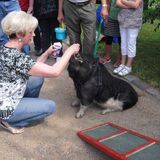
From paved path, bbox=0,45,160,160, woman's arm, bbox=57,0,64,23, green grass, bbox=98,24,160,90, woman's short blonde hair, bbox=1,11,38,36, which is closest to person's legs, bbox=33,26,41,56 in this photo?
woman's arm, bbox=57,0,64,23

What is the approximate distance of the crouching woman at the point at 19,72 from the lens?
392 cm

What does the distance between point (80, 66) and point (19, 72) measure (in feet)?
2.62

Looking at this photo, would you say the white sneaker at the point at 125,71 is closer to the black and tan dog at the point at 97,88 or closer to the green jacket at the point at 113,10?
the green jacket at the point at 113,10

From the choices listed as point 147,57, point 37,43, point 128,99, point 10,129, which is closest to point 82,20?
point 128,99

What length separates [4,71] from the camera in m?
4.05

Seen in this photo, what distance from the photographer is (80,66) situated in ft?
14.7

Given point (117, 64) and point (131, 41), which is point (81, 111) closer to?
point (131, 41)

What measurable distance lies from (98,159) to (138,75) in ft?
7.91

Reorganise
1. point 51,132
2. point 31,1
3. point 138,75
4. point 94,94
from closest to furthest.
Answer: point 51,132
point 94,94
point 138,75
point 31,1

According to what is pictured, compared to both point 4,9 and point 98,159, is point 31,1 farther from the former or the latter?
point 98,159

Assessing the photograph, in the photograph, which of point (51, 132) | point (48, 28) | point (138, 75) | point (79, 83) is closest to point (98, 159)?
point (51, 132)

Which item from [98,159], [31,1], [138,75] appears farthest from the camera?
[31,1]

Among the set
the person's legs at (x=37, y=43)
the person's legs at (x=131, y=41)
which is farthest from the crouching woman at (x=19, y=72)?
the person's legs at (x=37, y=43)

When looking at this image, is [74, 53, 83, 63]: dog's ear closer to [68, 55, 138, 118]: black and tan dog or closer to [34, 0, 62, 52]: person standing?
[68, 55, 138, 118]: black and tan dog
